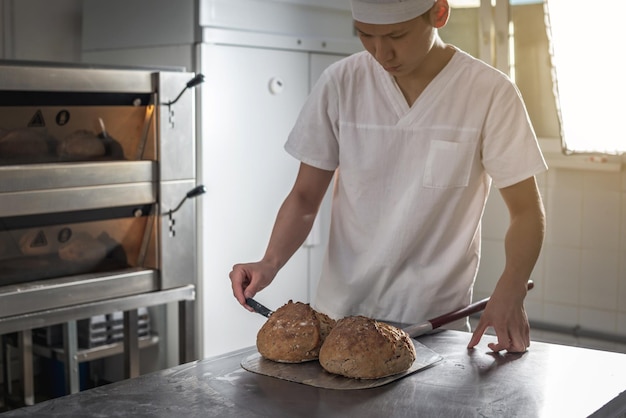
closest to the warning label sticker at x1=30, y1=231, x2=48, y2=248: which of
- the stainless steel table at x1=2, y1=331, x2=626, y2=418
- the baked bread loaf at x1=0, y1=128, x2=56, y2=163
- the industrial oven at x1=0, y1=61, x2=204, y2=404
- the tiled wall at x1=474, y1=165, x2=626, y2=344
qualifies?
the industrial oven at x1=0, y1=61, x2=204, y2=404

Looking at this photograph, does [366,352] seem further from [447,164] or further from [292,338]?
[447,164]

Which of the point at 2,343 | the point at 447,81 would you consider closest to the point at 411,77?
the point at 447,81

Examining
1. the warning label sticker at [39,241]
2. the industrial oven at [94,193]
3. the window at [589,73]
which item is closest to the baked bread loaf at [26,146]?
the industrial oven at [94,193]

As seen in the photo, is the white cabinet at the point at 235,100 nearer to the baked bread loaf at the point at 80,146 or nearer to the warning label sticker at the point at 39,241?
the baked bread loaf at the point at 80,146

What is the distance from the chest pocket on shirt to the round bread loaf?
397mm

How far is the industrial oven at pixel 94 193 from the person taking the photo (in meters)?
2.30

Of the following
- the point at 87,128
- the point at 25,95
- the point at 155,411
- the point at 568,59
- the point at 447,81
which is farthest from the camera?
the point at 568,59

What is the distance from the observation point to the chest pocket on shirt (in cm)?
181

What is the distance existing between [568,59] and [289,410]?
6.83 ft

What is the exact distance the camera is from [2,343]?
2.92 m

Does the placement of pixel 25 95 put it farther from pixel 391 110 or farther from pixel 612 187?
pixel 612 187

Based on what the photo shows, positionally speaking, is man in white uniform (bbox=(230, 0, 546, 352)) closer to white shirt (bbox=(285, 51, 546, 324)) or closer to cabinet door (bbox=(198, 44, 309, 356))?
white shirt (bbox=(285, 51, 546, 324))

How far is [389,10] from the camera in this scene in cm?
168

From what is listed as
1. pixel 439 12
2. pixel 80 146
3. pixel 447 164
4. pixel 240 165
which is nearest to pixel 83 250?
pixel 80 146
